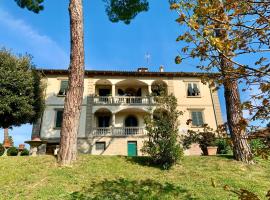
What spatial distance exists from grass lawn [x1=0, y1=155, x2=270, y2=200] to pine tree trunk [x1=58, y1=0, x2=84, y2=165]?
0.65 metres

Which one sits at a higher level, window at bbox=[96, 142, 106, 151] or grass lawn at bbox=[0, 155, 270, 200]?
window at bbox=[96, 142, 106, 151]

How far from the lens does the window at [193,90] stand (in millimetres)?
25609

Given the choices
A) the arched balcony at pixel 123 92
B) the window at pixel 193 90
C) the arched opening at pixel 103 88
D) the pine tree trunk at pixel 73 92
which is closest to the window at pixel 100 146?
the arched balcony at pixel 123 92

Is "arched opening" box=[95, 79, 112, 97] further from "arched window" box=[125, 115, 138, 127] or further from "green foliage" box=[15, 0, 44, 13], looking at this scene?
"green foliage" box=[15, 0, 44, 13]

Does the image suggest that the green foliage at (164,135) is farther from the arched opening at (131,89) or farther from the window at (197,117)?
the arched opening at (131,89)

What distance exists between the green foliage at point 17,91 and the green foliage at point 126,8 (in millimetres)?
7466

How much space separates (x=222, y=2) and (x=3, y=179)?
863 cm

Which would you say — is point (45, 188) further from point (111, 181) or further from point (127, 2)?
point (127, 2)

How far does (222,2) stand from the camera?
309 cm

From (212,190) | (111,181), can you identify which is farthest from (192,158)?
(111,181)

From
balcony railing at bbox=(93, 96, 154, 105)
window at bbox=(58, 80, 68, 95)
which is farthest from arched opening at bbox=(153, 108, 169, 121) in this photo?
window at bbox=(58, 80, 68, 95)

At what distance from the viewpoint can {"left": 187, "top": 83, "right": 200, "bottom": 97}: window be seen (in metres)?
25.6

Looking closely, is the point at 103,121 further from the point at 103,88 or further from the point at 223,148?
the point at 223,148

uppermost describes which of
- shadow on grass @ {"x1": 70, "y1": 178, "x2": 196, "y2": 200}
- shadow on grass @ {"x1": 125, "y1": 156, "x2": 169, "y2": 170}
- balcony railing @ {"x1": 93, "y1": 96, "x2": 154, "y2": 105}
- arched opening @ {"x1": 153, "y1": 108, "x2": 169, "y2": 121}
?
balcony railing @ {"x1": 93, "y1": 96, "x2": 154, "y2": 105}
